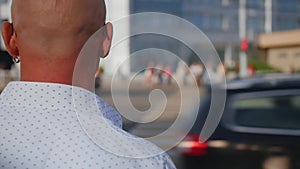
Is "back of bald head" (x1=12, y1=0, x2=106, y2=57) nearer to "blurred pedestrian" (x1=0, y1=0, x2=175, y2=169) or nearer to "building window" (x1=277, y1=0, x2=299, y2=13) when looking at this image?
"blurred pedestrian" (x1=0, y1=0, x2=175, y2=169)

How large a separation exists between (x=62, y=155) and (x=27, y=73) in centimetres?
21

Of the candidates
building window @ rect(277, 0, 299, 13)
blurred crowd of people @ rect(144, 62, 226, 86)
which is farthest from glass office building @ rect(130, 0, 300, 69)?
blurred crowd of people @ rect(144, 62, 226, 86)

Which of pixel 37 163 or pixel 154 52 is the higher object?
pixel 154 52

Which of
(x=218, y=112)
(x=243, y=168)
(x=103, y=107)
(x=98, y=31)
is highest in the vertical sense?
(x=98, y=31)

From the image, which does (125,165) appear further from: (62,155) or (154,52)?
(154,52)

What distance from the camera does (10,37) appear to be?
1.27 m

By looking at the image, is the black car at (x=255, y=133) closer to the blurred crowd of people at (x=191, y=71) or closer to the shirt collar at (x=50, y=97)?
the blurred crowd of people at (x=191, y=71)

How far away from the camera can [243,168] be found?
180 inches

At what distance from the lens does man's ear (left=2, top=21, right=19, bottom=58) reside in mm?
1258

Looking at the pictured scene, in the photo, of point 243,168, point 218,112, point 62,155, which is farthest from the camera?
point 243,168

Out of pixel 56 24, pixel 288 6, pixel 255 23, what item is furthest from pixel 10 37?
pixel 288 6

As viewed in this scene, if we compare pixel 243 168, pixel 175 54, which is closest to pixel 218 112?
pixel 175 54

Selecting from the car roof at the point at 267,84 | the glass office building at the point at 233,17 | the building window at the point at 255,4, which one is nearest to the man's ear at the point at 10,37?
the car roof at the point at 267,84

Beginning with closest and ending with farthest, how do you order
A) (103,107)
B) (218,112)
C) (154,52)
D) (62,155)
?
(62,155) < (103,107) < (154,52) < (218,112)
